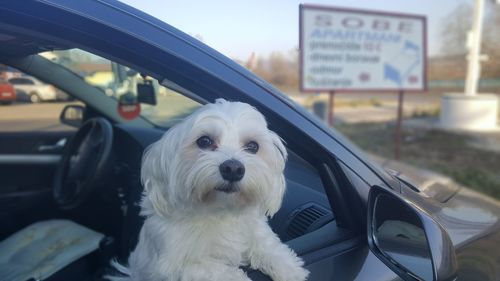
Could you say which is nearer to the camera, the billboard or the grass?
the grass

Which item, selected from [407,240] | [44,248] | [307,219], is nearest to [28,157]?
[44,248]

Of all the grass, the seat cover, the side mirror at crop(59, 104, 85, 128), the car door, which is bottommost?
the grass

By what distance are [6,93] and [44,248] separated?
0.99 metres

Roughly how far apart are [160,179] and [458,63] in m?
25.8

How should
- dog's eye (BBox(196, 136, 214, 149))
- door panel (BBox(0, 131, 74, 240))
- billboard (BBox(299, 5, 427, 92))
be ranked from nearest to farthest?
dog's eye (BBox(196, 136, 214, 149)) < door panel (BBox(0, 131, 74, 240)) < billboard (BBox(299, 5, 427, 92))

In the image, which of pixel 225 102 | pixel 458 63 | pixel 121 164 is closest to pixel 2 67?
pixel 121 164

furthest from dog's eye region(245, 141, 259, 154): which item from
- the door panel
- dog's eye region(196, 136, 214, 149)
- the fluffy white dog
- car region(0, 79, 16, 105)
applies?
the door panel

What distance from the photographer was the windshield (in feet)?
7.50

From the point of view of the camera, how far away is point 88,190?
2.75 m

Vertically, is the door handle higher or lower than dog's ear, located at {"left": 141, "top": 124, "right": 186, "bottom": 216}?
lower

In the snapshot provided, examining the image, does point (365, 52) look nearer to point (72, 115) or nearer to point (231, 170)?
point (72, 115)

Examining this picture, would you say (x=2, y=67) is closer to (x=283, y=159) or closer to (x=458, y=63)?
(x=283, y=159)

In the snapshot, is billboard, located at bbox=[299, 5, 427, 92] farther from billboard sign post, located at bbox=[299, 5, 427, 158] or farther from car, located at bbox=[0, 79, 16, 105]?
car, located at bbox=[0, 79, 16, 105]

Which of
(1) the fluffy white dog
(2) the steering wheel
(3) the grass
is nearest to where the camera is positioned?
(1) the fluffy white dog
